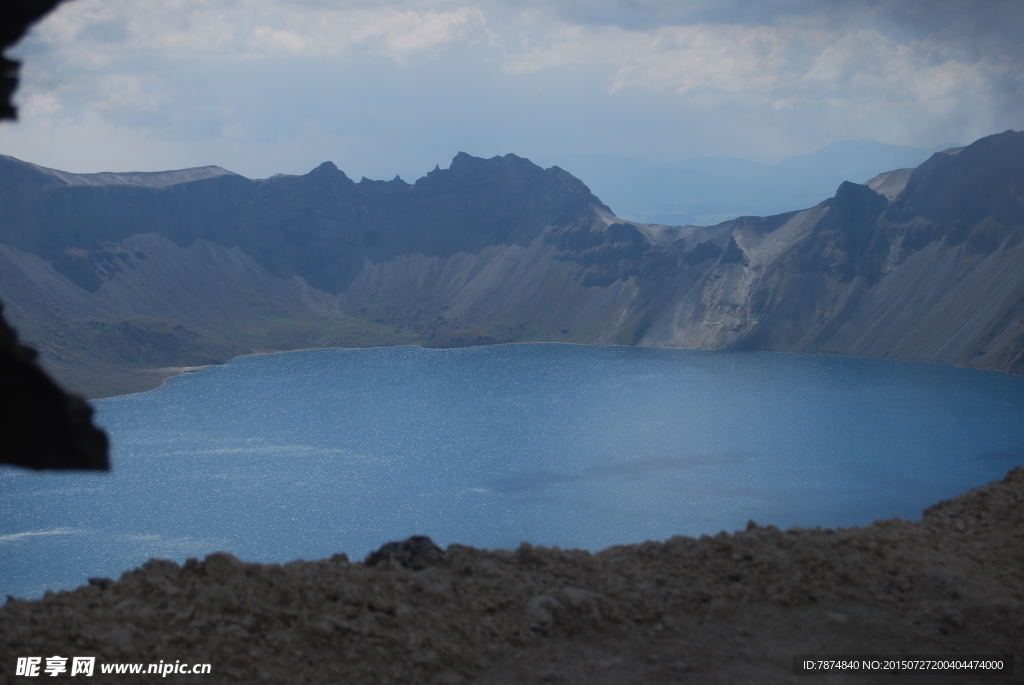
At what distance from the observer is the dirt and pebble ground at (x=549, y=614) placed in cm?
1248

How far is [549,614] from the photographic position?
13.8m

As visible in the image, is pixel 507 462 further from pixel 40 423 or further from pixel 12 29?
pixel 12 29

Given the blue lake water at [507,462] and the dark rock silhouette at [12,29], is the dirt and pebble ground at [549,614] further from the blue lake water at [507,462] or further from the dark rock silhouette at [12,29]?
the blue lake water at [507,462]

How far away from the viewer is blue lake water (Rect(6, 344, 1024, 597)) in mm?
79375

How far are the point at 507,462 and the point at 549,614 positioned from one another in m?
94.1

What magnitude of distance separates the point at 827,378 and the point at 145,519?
417 feet

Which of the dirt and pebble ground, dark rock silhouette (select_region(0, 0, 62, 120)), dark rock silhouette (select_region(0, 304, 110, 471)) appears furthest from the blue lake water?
dark rock silhouette (select_region(0, 0, 62, 120))
